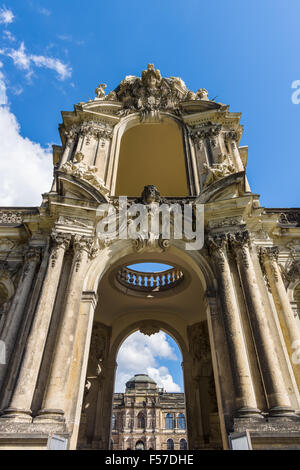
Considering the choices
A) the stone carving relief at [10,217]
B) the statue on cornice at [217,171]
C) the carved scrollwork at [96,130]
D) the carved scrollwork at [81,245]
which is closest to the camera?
the carved scrollwork at [81,245]

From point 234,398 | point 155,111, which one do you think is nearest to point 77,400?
point 234,398

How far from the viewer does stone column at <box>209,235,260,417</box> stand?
6.48 meters

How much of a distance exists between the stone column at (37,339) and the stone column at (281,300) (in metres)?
6.26

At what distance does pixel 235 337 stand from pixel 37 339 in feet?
15.9

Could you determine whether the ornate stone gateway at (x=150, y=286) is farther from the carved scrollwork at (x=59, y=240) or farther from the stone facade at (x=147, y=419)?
the stone facade at (x=147, y=419)

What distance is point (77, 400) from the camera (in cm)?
696

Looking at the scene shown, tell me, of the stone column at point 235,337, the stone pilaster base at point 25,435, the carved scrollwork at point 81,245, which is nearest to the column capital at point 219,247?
the stone column at point 235,337

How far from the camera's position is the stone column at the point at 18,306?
7.89m

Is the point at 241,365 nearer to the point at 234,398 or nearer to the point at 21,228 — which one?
the point at 234,398

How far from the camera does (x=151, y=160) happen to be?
708 inches

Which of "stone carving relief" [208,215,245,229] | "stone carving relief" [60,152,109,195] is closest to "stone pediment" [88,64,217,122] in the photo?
"stone carving relief" [60,152,109,195]

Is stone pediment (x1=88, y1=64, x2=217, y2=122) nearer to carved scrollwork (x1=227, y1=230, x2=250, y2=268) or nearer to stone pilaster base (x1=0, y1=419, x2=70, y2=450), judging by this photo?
carved scrollwork (x1=227, y1=230, x2=250, y2=268)

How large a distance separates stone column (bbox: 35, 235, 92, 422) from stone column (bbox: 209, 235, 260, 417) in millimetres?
3856

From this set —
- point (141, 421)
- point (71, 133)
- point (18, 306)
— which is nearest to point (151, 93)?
point (71, 133)
